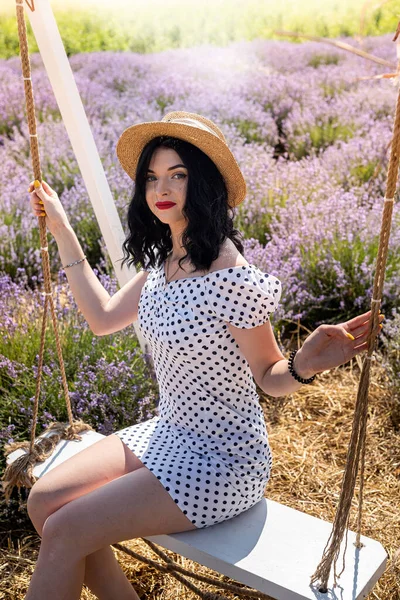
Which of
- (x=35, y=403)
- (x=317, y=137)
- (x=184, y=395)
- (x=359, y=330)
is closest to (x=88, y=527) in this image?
(x=184, y=395)

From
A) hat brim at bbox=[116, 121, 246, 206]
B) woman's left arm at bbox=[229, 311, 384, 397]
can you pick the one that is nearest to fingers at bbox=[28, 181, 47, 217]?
hat brim at bbox=[116, 121, 246, 206]

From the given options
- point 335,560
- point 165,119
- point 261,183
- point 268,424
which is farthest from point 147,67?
point 335,560

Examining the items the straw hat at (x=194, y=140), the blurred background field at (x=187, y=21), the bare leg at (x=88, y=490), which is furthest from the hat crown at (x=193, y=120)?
the blurred background field at (x=187, y=21)

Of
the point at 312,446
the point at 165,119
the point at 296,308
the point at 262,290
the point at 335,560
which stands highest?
the point at 165,119

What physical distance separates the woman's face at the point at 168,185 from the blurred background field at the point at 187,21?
337 inches

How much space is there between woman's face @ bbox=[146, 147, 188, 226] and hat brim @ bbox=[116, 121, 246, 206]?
56 mm

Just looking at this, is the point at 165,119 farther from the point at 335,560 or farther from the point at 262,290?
the point at 335,560

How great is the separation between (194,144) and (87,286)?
1.77 feet

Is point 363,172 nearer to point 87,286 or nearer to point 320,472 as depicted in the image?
point 320,472

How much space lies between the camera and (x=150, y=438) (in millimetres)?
1840

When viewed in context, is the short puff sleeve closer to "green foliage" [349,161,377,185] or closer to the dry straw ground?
the dry straw ground

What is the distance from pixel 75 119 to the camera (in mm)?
2330

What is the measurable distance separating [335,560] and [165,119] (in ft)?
3.84

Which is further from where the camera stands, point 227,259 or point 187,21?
point 187,21
